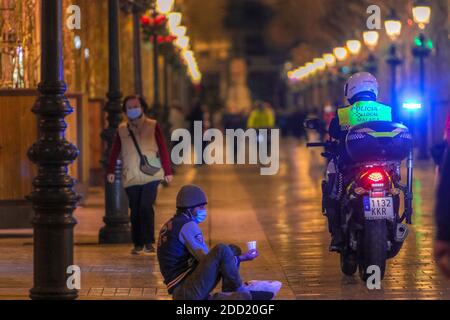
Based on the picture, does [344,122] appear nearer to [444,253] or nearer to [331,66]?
[444,253]

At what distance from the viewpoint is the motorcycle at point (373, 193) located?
37.8ft

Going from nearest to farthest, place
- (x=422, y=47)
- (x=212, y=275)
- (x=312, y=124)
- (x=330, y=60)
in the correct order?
1. (x=212, y=275)
2. (x=312, y=124)
3. (x=422, y=47)
4. (x=330, y=60)

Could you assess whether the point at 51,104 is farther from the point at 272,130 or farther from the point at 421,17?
the point at 272,130

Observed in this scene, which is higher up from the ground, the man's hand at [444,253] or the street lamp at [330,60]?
the street lamp at [330,60]

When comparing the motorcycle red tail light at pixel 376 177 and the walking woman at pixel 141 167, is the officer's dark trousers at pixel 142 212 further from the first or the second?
the motorcycle red tail light at pixel 376 177

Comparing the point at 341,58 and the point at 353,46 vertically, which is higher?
the point at 341,58

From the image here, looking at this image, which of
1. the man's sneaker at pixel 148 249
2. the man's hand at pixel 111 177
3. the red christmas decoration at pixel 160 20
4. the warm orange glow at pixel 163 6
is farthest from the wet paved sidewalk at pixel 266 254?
the warm orange glow at pixel 163 6

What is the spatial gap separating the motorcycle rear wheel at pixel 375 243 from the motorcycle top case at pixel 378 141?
1.85ft

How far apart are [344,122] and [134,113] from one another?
2.95 metres

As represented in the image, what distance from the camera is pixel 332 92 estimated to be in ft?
254

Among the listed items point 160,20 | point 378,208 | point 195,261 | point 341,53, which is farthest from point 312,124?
point 341,53

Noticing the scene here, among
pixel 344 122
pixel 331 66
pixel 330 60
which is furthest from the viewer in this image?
pixel 331 66

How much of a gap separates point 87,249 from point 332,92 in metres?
63.1

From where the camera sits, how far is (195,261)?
1006 centimetres
